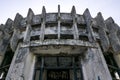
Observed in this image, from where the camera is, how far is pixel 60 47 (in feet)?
22.0

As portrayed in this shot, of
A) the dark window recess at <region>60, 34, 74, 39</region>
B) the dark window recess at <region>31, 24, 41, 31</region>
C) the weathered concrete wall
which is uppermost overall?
the dark window recess at <region>31, 24, 41, 31</region>

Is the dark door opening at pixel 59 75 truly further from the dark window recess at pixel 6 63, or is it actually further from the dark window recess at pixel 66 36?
the dark window recess at pixel 6 63

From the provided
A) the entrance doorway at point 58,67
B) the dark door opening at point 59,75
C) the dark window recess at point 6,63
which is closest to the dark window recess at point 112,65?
the entrance doorway at point 58,67

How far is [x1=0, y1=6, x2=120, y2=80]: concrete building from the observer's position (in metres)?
6.30

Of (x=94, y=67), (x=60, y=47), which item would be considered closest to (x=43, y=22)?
(x=60, y=47)

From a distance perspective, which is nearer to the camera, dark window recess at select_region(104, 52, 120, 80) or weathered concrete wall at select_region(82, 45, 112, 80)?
weathered concrete wall at select_region(82, 45, 112, 80)

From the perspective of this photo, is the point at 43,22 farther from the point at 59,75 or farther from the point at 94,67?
the point at 94,67

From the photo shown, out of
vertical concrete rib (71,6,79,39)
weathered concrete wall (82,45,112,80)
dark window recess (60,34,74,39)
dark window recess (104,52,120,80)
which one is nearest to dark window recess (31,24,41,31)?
dark window recess (60,34,74,39)

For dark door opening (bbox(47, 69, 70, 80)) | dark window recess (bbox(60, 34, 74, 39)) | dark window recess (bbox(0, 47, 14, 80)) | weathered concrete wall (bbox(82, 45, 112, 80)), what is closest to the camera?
weathered concrete wall (bbox(82, 45, 112, 80))

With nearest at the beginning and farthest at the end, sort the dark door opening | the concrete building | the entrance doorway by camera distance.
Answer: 1. the concrete building
2. the entrance doorway
3. the dark door opening

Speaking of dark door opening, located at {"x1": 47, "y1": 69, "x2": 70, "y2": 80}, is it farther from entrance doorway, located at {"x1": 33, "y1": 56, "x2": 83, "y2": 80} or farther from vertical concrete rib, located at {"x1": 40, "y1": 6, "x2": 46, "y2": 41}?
vertical concrete rib, located at {"x1": 40, "y1": 6, "x2": 46, "y2": 41}

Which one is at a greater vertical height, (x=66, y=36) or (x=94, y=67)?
(x=66, y=36)

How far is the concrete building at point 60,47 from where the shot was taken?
6305mm

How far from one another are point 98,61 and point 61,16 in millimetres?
3329
